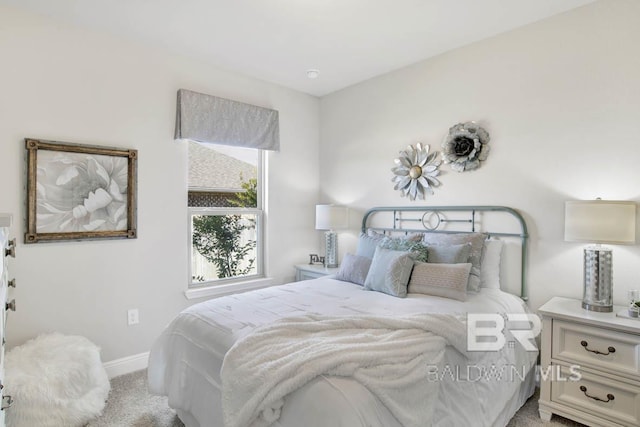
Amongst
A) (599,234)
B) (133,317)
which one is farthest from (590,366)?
(133,317)

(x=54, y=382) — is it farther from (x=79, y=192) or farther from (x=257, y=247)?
(x=257, y=247)

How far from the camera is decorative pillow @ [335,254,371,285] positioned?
9.06ft

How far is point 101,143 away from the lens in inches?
105

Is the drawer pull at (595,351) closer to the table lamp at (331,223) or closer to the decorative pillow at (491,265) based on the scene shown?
the decorative pillow at (491,265)

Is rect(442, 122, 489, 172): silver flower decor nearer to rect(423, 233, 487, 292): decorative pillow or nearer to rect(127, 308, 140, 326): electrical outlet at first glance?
rect(423, 233, 487, 292): decorative pillow

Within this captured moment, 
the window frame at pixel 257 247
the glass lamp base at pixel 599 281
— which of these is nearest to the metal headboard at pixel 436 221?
the glass lamp base at pixel 599 281

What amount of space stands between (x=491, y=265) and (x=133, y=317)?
285cm

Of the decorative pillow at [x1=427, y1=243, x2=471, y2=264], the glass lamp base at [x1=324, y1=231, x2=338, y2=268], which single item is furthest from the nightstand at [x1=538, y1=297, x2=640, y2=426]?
the glass lamp base at [x1=324, y1=231, x2=338, y2=268]

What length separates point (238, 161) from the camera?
3572 mm

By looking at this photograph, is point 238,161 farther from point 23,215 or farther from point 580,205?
point 580,205

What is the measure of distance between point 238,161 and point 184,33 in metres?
1.25

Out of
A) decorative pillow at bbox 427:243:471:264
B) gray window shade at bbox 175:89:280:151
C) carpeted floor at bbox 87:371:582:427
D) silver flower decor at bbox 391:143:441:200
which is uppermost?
gray window shade at bbox 175:89:280:151

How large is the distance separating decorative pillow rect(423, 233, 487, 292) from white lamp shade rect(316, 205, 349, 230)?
0.99 meters

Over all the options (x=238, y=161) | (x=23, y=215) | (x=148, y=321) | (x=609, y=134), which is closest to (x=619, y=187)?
(x=609, y=134)
